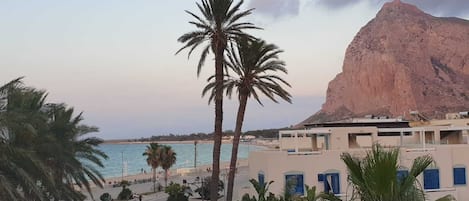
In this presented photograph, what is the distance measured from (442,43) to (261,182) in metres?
155

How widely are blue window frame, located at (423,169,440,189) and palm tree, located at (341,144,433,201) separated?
754 inches

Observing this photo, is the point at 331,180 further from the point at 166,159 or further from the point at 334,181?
the point at 166,159

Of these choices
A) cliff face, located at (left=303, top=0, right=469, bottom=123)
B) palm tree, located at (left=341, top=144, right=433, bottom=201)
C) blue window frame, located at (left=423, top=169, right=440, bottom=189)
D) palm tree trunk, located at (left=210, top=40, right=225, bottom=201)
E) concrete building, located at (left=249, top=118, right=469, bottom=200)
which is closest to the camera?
palm tree, located at (left=341, top=144, right=433, bottom=201)

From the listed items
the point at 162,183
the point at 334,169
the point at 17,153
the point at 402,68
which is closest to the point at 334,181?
the point at 334,169

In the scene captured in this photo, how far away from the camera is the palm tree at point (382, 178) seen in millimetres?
6266

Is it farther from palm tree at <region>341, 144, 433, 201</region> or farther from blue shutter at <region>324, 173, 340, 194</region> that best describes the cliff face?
palm tree at <region>341, 144, 433, 201</region>

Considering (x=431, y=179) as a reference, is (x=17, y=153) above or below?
above

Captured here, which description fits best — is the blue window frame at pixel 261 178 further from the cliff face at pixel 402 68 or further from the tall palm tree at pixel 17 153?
the cliff face at pixel 402 68

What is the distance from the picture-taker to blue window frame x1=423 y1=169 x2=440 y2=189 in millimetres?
24891

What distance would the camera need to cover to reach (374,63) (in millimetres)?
158625

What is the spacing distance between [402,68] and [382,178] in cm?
15229

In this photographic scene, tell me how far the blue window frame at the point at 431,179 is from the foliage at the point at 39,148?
14009 mm

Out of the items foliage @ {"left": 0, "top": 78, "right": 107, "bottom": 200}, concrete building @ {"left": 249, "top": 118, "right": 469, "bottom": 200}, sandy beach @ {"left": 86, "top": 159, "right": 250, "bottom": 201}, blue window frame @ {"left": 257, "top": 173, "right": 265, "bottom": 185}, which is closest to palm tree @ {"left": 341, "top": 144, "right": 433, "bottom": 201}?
foliage @ {"left": 0, "top": 78, "right": 107, "bottom": 200}

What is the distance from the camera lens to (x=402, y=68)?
499 feet
